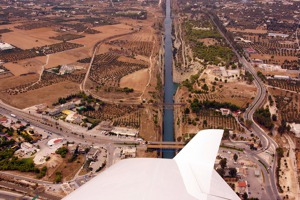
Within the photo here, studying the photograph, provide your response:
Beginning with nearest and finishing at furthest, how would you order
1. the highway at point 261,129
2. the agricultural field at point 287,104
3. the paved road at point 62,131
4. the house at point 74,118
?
1. the highway at point 261,129
2. the paved road at point 62,131
3. the house at point 74,118
4. the agricultural field at point 287,104

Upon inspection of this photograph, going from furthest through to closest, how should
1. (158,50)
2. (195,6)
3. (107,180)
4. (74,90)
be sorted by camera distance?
(195,6)
(158,50)
(74,90)
(107,180)

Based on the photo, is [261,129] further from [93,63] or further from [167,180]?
[93,63]

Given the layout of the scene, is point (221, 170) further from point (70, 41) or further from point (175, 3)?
point (175, 3)

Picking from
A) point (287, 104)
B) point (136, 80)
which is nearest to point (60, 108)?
point (136, 80)

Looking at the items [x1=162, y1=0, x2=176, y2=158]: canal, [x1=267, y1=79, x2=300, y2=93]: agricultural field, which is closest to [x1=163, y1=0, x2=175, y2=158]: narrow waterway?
[x1=162, y1=0, x2=176, y2=158]: canal

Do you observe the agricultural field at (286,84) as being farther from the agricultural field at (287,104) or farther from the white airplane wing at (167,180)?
the white airplane wing at (167,180)

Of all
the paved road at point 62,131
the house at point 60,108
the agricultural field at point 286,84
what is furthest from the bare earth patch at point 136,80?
the agricultural field at point 286,84

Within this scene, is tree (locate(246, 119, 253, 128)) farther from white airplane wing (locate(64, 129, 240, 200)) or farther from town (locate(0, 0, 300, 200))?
white airplane wing (locate(64, 129, 240, 200))

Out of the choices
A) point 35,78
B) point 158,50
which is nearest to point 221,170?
point 35,78
